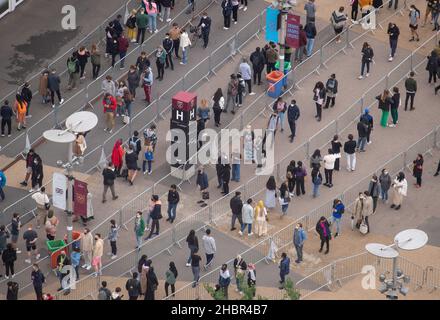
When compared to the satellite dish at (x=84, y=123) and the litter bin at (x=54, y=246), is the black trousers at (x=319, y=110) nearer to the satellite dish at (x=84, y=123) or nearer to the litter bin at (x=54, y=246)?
the satellite dish at (x=84, y=123)

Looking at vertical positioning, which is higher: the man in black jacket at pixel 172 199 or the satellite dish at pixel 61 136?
the satellite dish at pixel 61 136

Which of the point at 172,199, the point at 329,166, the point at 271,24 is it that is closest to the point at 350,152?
the point at 329,166

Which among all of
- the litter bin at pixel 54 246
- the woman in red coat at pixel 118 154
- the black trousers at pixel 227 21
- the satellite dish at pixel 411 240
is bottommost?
the litter bin at pixel 54 246

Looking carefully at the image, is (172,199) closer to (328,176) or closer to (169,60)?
(328,176)

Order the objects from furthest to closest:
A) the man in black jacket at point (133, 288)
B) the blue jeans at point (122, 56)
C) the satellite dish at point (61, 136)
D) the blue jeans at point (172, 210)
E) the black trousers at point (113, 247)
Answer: the blue jeans at point (122, 56) < the blue jeans at point (172, 210) < the black trousers at point (113, 247) < the satellite dish at point (61, 136) < the man in black jacket at point (133, 288)

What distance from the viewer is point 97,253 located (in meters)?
56.5

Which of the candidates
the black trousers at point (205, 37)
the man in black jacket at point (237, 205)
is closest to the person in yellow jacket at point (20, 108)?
the black trousers at point (205, 37)

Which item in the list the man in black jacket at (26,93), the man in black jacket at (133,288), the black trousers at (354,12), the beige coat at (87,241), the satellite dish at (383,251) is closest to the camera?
the satellite dish at (383,251)

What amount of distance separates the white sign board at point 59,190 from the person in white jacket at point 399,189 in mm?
10768

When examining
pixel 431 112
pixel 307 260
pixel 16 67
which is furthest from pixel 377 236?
pixel 16 67

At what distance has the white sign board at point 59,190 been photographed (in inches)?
2263

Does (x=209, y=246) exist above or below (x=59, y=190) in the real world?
below

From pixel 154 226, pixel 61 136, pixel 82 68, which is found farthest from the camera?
pixel 82 68

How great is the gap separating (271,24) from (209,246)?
10429 millimetres
